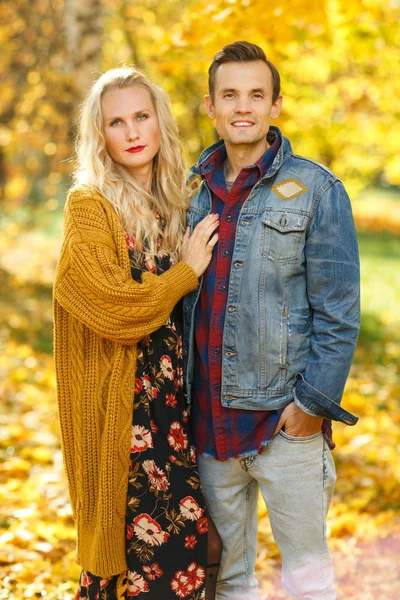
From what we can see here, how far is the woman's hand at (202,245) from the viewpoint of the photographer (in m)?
2.73

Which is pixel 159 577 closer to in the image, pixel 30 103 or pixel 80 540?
pixel 80 540

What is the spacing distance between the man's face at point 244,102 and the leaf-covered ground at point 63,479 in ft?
7.23

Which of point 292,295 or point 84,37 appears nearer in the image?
point 292,295

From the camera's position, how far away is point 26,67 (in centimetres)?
815

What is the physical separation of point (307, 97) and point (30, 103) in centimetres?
333

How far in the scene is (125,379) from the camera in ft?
8.52

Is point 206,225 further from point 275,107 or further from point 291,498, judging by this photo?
point 291,498

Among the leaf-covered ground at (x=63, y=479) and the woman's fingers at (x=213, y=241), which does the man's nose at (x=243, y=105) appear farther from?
the leaf-covered ground at (x=63, y=479)

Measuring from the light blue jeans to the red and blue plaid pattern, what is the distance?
7 cm

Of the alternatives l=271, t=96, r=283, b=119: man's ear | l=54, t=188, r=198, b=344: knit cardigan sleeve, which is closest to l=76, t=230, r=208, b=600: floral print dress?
l=54, t=188, r=198, b=344: knit cardigan sleeve

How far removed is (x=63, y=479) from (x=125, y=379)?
89.4 inches

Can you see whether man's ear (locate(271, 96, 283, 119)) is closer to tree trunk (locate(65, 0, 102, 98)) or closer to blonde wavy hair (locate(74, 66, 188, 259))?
blonde wavy hair (locate(74, 66, 188, 259))

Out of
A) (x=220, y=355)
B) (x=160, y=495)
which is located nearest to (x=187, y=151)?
(x=220, y=355)

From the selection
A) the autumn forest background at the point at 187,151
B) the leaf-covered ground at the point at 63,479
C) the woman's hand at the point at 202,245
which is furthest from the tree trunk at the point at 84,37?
the woman's hand at the point at 202,245
